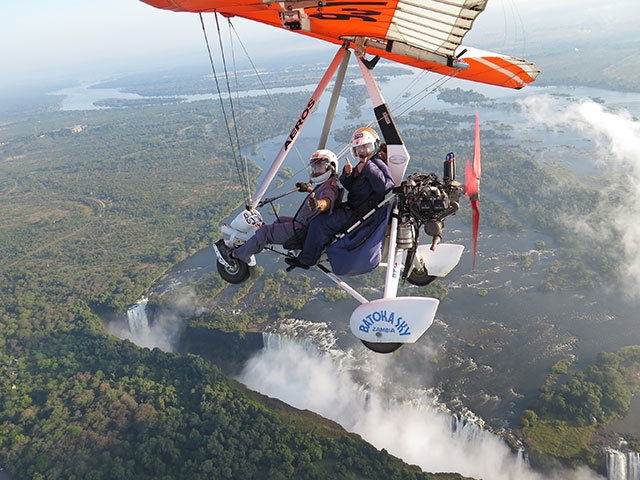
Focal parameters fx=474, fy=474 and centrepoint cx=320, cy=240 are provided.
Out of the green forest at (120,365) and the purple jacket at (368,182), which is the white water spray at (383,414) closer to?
Result: the green forest at (120,365)

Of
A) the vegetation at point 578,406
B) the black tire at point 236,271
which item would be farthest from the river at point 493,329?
the black tire at point 236,271

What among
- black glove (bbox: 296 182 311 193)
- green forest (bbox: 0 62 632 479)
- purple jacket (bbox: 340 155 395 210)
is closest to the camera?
purple jacket (bbox: 340 155 395 210)

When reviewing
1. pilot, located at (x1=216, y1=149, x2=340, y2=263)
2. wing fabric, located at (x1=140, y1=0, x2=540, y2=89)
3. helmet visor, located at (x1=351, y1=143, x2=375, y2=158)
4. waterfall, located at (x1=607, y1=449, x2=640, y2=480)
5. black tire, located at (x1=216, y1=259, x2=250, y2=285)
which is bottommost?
waterfall, located at (x1=607, y1=449, x2=640, y2=480)

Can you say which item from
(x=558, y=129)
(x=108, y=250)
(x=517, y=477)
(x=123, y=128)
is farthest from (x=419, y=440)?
(x=123, y=128)

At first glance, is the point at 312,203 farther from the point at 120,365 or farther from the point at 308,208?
the point at 120,365

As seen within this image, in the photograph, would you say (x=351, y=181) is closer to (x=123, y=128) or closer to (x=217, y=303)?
(x=217, y=303)

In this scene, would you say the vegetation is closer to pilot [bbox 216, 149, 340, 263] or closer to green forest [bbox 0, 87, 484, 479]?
green forest [bbox 0, 87, 484, 479]

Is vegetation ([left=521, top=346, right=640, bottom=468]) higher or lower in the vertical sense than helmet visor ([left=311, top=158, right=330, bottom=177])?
lower

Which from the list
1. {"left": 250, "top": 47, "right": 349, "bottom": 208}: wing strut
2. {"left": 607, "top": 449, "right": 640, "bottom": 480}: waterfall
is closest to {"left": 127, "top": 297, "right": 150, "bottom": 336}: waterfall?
{"left": 607, "top": 449, "right": 640, "bottom": 480}: waterfall
